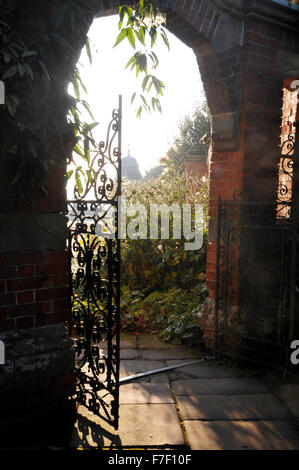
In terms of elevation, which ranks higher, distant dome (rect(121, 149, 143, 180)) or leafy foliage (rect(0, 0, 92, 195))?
distant dome (rect(121, 149, 143, 180))

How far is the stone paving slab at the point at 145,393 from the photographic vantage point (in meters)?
3.25

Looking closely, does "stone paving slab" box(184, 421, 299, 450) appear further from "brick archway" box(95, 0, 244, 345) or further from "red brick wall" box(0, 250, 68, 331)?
"brick archway" box(95, 0, 244, 345)

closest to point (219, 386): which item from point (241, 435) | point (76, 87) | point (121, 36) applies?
point (241, 435)

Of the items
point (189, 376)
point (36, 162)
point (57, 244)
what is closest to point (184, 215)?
point (189, 376)

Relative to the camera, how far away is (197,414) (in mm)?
3006

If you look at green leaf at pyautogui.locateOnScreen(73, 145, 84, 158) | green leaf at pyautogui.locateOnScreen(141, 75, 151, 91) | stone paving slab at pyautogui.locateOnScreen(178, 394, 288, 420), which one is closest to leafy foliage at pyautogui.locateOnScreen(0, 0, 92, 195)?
green leaf at pyautogui.locateOnScreen(73, 145, 84, 158)

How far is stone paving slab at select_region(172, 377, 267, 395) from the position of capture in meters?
3.40

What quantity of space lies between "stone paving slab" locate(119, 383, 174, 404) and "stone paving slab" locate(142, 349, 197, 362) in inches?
27.4

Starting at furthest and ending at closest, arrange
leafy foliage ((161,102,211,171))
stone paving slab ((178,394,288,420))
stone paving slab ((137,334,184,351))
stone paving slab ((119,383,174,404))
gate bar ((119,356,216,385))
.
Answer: leafy foliage ((161,102,211,171)), stone paving slab ((137,334,184,351)), gate bar ((119,356,216,385)), stone paving slab ((119,383,174,404)), stone paving slab ((178,394,288,420))

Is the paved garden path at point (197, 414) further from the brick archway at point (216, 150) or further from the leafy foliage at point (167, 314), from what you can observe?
the leafy foliage at point (167, 314)

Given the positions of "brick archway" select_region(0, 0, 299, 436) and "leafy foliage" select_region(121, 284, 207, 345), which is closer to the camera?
"brick archway" select_region(0, 0, 299, 436)

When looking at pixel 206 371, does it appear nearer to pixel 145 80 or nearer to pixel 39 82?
pixel 145 80

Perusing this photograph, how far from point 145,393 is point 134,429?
24.7 inches

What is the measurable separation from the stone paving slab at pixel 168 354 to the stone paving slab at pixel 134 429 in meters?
1.14
